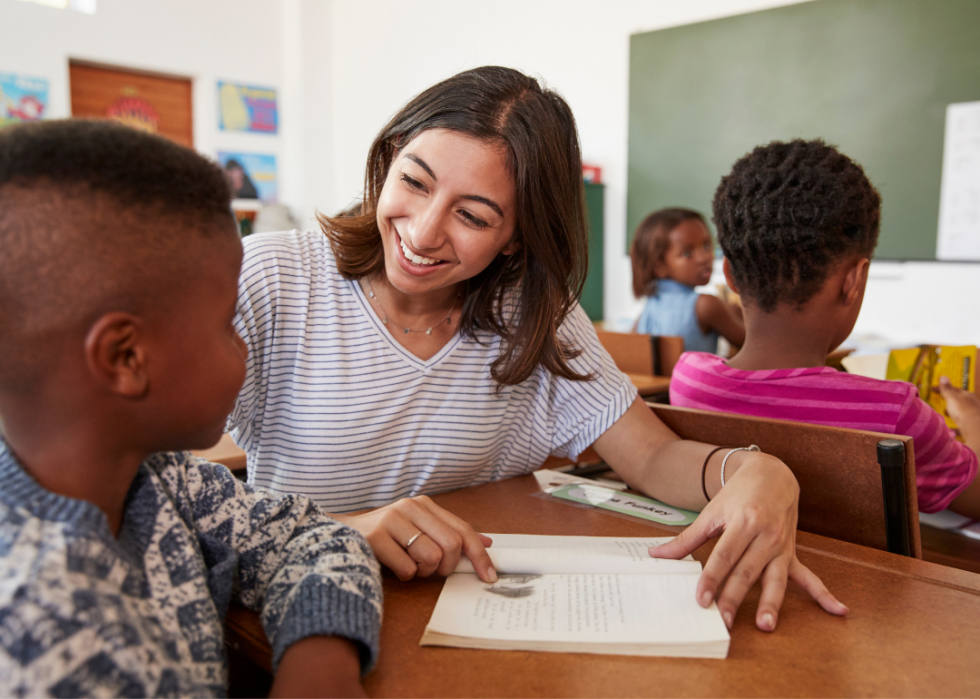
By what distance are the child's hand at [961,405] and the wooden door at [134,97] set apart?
5.19 meters

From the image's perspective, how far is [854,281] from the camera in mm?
1267

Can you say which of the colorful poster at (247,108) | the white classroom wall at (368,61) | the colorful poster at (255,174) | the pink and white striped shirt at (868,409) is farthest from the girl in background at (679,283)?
the colorful poster at (247,108)

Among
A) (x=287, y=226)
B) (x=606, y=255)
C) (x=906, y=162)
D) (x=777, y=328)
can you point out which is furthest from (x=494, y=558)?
(x=287, y=226)

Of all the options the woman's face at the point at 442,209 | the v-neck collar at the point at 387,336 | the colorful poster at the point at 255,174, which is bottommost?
the v-neck collar at the point at 387,336

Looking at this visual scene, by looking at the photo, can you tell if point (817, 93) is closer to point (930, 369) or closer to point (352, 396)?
point (930, 369)

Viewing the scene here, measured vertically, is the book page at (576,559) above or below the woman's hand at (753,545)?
below

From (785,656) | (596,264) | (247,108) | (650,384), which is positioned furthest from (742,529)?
(247,108)

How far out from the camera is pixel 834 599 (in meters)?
0.73

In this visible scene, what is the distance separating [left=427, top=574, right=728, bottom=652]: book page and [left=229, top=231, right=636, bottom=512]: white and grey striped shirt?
41cm

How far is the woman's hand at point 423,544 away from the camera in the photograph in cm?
77

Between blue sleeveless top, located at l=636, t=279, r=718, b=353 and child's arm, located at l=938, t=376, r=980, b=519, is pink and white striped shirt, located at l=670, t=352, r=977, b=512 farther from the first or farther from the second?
blue sleeveless top, located at l=636, t=279, r=718, b=353

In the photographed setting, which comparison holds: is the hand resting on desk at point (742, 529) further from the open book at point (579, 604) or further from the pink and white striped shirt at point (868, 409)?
the pink and white striped shirt at point (868, 409)

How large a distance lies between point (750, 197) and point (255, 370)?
2.93 ft

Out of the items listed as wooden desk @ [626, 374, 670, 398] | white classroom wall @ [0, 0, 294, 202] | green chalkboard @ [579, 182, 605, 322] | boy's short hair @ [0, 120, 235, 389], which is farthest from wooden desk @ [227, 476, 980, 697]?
white classroom wall @ [0, 0, 294, 202]
